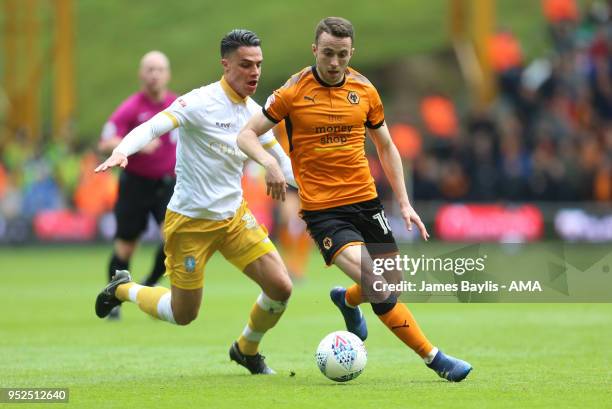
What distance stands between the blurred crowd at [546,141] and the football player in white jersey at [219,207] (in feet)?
54.1

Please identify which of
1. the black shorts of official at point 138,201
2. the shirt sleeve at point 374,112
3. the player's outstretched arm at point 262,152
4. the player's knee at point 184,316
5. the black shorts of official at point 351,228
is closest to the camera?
the player's outstretched arm at point 262,152

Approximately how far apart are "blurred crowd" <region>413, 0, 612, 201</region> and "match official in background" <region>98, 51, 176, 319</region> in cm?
1332

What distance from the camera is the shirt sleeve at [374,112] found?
8414 millimetres

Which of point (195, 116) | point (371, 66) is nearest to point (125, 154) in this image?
point (195, 116)

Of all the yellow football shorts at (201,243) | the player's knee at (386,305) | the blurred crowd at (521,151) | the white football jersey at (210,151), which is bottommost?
the blurred crowd at (521,151)

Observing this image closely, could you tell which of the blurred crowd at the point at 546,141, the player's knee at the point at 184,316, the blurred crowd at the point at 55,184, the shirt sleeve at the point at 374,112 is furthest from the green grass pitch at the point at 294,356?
the blurred crowd at the point at 55,184

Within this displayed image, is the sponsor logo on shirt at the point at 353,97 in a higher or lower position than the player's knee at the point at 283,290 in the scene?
higher

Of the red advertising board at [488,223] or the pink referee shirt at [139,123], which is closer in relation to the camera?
the pink referee shirt at [139,123]

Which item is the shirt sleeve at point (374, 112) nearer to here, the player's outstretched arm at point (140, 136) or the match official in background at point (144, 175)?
the player's outstretched arm at point (140, 136)

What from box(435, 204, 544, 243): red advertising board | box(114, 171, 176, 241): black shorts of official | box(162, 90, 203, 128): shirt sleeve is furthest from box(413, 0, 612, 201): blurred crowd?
box(162, 90, 203, 128): shirt sleeve

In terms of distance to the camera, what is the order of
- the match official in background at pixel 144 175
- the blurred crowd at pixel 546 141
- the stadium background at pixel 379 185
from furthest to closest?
the blurred crowd at pixel 546 141 → the match official in background at pixel 144 175 → the stadium background at pixel 379 185

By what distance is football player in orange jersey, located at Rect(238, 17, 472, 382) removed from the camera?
26.6ft

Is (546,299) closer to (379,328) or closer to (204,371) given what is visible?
(204,371)

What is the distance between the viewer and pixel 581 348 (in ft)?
33.3
